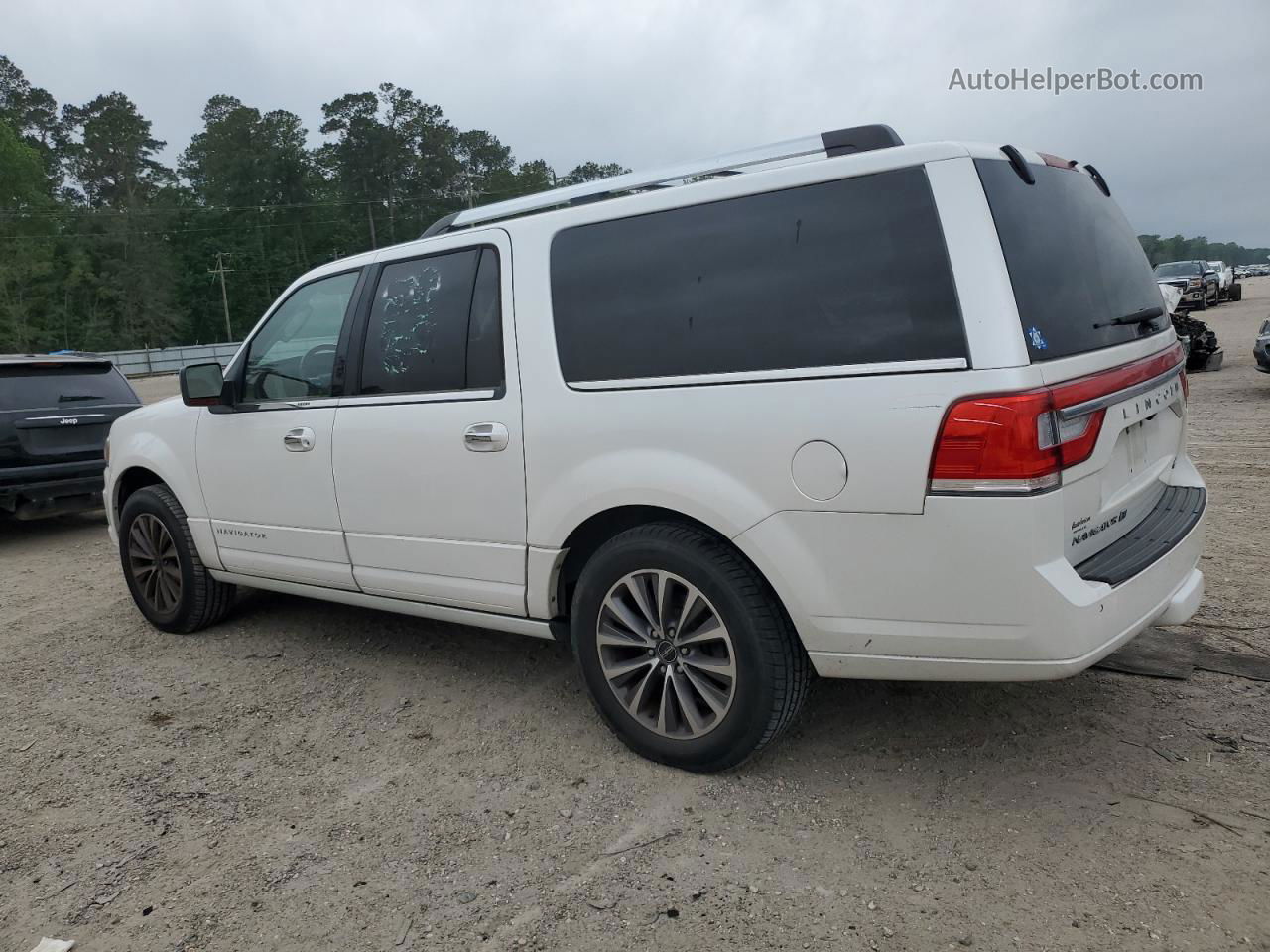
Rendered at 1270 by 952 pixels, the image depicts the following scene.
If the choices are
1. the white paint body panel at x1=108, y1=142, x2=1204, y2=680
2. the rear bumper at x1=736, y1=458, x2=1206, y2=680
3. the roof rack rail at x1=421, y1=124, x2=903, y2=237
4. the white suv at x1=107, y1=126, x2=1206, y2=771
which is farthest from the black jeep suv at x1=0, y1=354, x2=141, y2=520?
the rear bumper at x1=736, y1=458, x2=1206, y2=680

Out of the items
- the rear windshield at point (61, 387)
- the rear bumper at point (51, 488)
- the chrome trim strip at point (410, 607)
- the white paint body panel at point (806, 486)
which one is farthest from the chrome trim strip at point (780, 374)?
the rear windshield at point (61, 387)

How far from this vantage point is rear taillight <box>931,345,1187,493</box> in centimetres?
245

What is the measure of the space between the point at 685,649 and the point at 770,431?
82cm

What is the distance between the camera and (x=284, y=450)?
14.1 ft

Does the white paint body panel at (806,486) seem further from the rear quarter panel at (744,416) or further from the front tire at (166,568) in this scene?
the front tire at (166,568)

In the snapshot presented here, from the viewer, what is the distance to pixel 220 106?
296 ft

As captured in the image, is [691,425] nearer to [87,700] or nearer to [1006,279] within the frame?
[1006,279]

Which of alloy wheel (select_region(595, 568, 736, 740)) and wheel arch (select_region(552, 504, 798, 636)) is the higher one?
wheel arch (select_region(552, 504, 798, 636))

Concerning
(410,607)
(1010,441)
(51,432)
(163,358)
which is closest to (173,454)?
(410,607)

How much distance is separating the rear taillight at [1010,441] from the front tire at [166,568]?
4011 millimetres

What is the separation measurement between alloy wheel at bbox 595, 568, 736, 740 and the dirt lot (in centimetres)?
23

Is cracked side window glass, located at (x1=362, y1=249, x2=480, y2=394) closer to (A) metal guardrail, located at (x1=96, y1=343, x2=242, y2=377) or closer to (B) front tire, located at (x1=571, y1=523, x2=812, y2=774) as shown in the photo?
(B) front tire, located at (x1=571, y1=523, x2=812, y2=774)

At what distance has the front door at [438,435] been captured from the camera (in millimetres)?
3527

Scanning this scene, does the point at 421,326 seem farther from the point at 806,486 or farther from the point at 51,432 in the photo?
the point at 51,432
